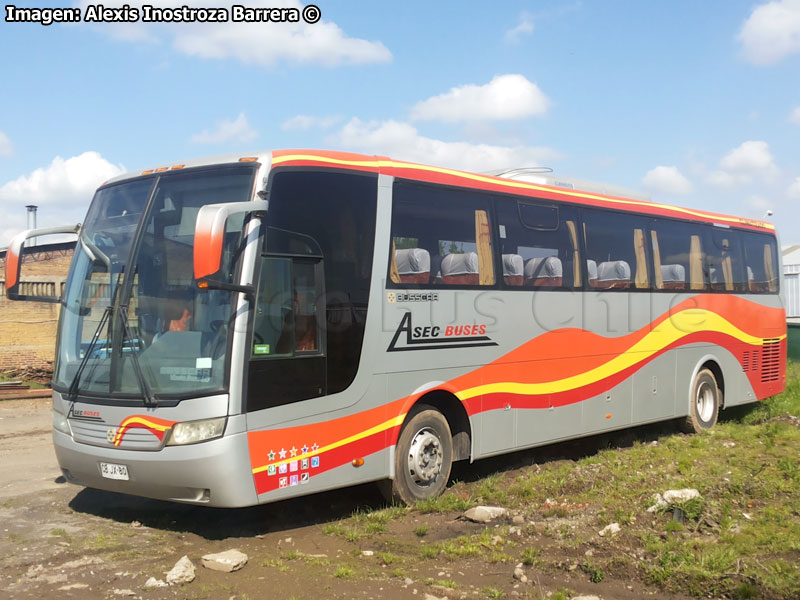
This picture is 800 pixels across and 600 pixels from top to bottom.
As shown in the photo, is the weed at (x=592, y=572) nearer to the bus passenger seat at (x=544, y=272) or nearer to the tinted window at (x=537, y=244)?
the tinted window at (x=537, y=244)

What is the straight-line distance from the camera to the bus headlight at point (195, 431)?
6.97 m

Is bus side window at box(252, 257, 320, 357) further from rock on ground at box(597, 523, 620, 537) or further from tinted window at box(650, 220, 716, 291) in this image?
tinted window at box(650, 220, 716, 291)

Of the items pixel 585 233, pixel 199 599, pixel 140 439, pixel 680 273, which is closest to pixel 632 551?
pixel 199 599

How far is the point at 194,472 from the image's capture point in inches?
275

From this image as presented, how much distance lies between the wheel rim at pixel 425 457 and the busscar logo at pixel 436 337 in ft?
3.07

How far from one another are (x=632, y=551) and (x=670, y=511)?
4.27 feet

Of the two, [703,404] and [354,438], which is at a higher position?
[354,438]

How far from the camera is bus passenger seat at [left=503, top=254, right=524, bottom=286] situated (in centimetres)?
1002

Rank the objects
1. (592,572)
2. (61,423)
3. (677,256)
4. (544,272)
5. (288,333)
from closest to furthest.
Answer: (592,572), (288,333), (61,423), (544,272), (677,256)

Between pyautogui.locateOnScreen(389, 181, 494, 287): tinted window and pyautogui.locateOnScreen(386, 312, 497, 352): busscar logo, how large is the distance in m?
0.47

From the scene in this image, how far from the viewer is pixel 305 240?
A: 25.3ft

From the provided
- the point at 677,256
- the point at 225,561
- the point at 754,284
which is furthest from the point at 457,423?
the point at 754,284

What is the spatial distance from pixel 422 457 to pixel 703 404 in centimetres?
738

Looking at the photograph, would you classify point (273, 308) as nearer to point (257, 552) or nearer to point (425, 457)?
point (257, 552)
